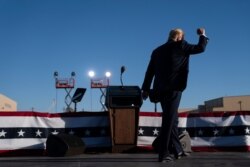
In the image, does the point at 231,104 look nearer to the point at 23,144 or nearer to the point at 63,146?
the point at 23,144

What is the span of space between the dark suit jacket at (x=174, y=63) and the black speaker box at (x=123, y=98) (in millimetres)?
3416

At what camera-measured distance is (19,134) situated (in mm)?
9008

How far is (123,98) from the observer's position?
8.88 metres

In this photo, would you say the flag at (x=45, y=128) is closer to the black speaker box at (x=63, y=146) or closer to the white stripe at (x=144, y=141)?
the white stripe at (x=144, y=141)

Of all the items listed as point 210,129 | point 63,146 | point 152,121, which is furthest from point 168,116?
point 210,129

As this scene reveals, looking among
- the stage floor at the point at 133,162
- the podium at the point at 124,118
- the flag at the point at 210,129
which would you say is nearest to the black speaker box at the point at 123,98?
the podium at the point at 124,118

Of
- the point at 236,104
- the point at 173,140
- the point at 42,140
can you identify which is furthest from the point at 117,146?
the point at 236,104

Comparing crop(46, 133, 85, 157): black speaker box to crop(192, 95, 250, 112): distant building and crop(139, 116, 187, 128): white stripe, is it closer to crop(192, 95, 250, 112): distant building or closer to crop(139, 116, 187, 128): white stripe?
crop(139, 116, 187, 128): white stripe

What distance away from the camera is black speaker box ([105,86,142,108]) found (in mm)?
8805

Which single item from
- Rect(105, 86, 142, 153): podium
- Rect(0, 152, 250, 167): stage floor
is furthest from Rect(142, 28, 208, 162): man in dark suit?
Rect(105, 86, 142, 153): podium

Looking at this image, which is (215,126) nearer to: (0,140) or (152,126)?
(152,126)

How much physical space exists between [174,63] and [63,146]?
10.8 ft

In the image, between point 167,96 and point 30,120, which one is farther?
point 30,120

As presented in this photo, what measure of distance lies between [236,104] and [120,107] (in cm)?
8939
